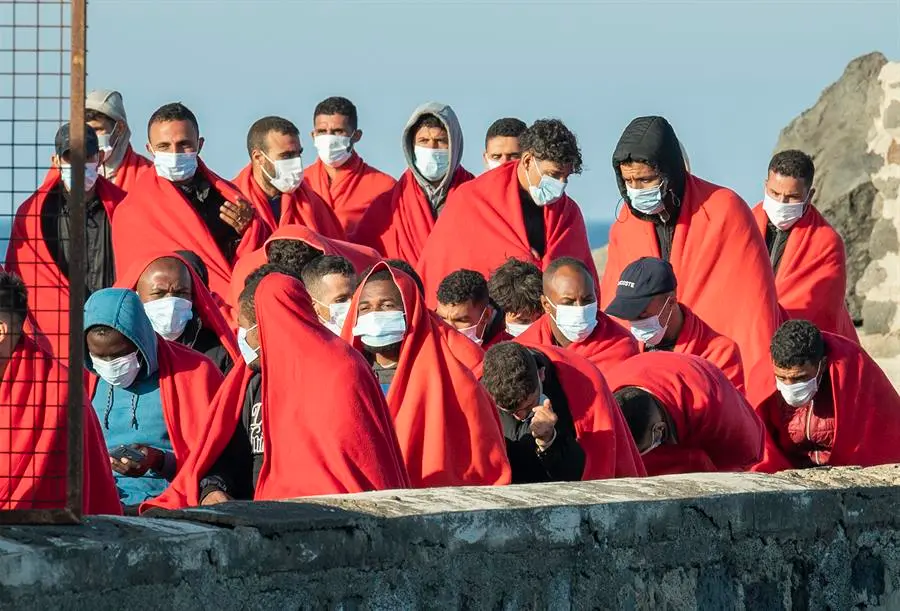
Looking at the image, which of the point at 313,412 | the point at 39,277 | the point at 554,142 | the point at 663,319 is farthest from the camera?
the point at 554,142

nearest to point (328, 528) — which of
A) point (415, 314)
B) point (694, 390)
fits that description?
point (415, 314)

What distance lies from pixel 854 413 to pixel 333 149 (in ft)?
14.1

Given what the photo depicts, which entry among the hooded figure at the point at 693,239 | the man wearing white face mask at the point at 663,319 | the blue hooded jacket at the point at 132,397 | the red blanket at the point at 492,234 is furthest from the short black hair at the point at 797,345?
the blue hooded jacket at the point at 132,397

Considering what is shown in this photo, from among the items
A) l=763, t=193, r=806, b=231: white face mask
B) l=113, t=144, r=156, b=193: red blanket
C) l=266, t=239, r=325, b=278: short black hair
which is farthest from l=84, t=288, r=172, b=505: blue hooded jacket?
l=763, t=193, r=806, b=231: white face mask

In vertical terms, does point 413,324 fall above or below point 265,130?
below

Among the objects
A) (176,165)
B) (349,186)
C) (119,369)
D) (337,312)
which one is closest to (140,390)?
(119,369)

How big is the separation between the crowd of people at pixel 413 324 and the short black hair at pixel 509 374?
1 centimetres

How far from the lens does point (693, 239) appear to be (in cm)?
1141

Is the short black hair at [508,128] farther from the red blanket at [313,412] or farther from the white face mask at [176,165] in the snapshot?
the red blanket at [313,412]

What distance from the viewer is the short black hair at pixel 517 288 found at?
1033 cm

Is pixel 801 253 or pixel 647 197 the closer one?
pixel 647 197

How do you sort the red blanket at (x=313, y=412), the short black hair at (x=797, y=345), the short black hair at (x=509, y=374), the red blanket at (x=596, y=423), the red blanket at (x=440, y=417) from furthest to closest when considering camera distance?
the short black hair at (x=797, y=345) < the red blanket at (x=596, y=423) < the short black hair at (x=509, y=374) < the red blanket at (x=440, y=417) < the red blanket at (x=313, y=412)

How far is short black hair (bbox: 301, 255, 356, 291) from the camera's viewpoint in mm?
9148

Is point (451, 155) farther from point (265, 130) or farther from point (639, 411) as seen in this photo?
point (639, 411)
